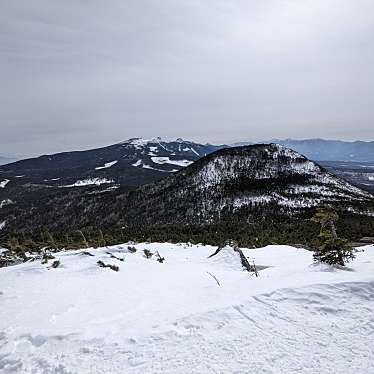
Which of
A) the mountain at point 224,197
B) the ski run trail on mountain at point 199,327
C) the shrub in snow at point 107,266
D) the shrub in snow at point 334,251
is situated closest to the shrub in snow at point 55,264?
the shrub in snow at point 107,266

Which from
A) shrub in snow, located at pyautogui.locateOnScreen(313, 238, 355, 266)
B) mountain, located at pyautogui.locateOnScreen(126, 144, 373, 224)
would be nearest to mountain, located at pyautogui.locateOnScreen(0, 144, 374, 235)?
mountain, located at pyautogui.locateOnScreen(126, 144, 373, 224)

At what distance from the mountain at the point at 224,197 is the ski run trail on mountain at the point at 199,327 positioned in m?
88.0

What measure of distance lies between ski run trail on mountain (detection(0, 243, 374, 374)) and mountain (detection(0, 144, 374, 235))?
88.0 m

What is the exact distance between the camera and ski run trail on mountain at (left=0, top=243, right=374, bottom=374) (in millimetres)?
7629

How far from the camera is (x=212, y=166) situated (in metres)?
153

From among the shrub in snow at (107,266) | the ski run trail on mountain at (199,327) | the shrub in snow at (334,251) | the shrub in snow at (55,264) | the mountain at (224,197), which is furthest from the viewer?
the mountain at (224,197)

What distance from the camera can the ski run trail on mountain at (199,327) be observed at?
300 inches

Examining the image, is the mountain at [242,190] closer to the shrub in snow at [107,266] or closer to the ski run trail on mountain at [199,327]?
the shrub in snow at [107,266]

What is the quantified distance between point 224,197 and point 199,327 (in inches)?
4713

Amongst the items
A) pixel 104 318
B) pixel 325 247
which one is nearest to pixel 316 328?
pixel 325 247

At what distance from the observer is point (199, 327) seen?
29.0 feet

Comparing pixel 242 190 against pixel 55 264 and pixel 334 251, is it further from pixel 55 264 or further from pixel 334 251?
pixel 334 251

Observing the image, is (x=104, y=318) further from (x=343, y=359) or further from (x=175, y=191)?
(x=175, y=191)

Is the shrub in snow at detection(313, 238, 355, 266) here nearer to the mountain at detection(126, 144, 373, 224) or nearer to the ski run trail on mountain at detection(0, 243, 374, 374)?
the ski run trail on mountain at detection(0, 243, 374, 374)
